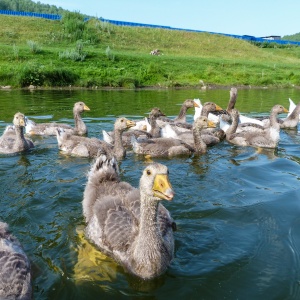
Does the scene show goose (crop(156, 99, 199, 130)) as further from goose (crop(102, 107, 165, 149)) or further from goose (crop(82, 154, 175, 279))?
goose (crop(82, 154, 175, 279))

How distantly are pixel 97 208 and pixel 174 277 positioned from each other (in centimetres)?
164

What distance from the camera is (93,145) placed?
10.3m

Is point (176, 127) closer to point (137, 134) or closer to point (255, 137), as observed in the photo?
point (137, 134)

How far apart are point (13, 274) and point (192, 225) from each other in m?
3.17

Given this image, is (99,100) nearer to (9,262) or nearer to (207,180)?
(207,180)

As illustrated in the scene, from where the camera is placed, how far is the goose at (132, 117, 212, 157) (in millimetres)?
10711

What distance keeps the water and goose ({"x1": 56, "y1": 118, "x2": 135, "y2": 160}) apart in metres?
0.30

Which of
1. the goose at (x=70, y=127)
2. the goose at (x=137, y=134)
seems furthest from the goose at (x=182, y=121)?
the goose at (x=70, y=127)

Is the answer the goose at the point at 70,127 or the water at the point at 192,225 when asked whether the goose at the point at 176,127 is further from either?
the goose at the point at 70,127

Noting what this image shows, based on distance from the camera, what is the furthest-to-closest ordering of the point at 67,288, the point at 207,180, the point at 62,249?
the point at 207,180, the point at 62,249, the point at 67,288

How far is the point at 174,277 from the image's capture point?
5.06m

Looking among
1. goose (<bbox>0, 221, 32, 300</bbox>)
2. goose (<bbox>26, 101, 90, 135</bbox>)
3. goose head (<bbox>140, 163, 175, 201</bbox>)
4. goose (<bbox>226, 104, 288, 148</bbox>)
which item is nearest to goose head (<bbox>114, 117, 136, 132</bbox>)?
goose (<bbox>26, 101, 90, 135</bbox>)

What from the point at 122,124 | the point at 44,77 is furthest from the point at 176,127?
the point at 44,77

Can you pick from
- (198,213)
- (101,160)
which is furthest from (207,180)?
(101,160)
